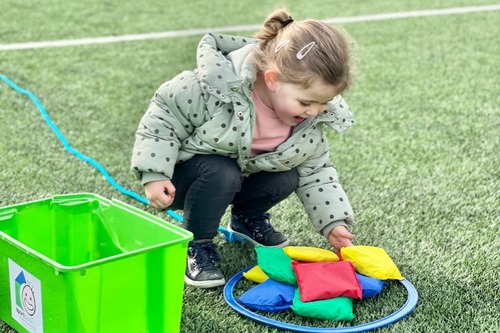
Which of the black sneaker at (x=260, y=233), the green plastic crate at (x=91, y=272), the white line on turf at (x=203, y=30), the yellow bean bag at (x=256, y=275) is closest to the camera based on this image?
the green plastic crate at (x=91, y=272)

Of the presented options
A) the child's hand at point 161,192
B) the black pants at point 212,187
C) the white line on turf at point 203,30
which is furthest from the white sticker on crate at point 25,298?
the white line on turf at point 203,30

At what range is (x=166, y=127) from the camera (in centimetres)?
191

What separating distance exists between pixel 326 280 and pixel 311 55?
0.52 metres

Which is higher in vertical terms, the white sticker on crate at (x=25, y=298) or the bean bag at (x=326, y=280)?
the white sticker on crate at (x=25, y=298)

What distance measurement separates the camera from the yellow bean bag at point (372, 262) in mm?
1872

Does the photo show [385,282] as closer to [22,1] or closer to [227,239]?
[227,239]

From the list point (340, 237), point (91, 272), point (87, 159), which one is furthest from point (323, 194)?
Result: point (87, 159)

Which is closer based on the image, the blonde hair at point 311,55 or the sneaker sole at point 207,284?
the blonde hair at point 311,55

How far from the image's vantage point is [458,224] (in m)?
2.24

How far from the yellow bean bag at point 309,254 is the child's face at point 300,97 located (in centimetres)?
33

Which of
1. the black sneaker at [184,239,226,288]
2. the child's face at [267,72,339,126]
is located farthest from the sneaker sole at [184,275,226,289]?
the child's face at [267,72,339,126]

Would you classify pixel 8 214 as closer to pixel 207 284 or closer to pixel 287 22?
pixel 207 284

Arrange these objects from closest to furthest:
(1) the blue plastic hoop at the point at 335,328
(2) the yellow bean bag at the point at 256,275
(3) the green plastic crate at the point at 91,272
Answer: (3) the green plastic crate at the point at 91,272 → (1) the blue plastic hoop at the point at 335,328 → (2) the yellow bean bag at the point at 256,275

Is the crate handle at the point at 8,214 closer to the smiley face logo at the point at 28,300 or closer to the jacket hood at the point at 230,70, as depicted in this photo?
the smiley face logo at the point at 28,300
